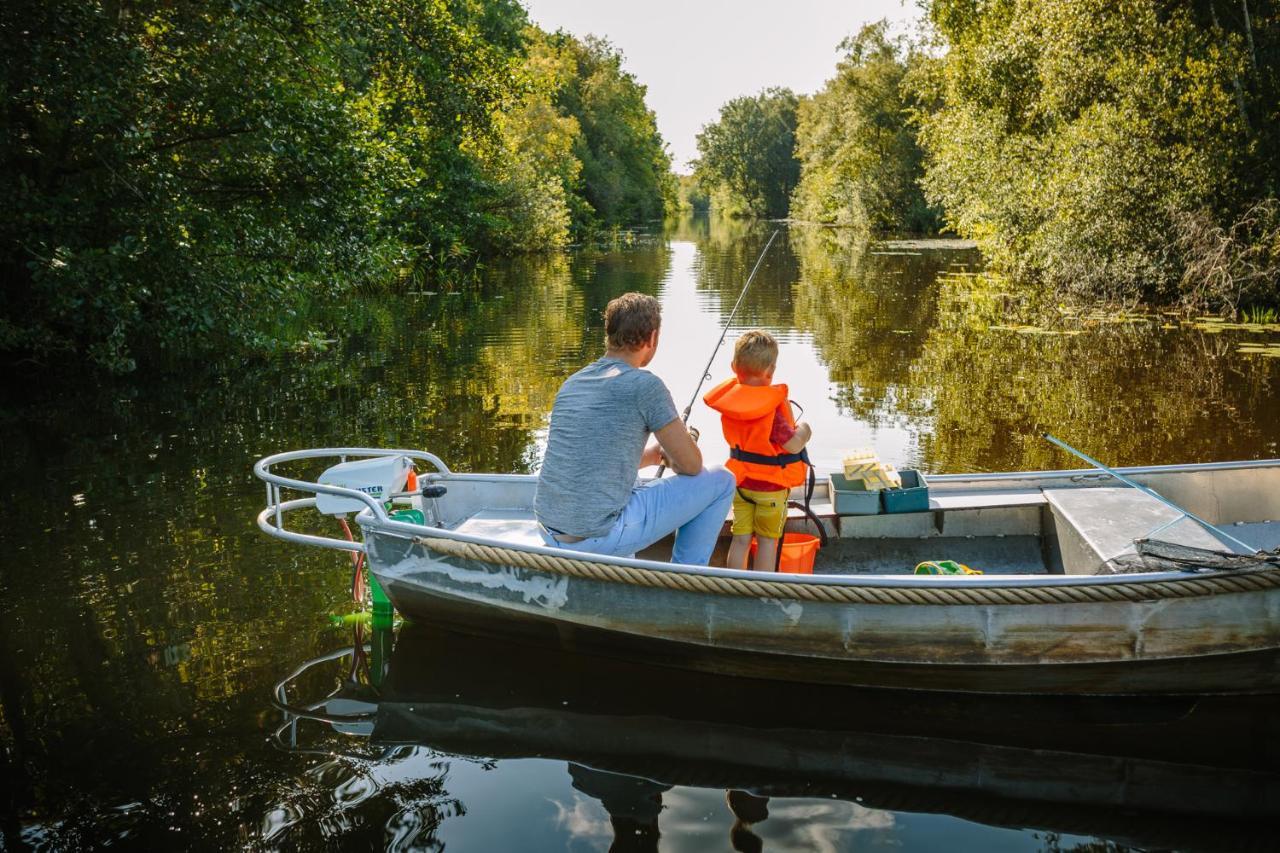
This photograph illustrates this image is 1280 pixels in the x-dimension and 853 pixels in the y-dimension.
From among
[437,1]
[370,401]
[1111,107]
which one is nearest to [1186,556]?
[370,401]

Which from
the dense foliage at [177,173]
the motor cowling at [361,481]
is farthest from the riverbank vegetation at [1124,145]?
the motor cowling at [361,481]

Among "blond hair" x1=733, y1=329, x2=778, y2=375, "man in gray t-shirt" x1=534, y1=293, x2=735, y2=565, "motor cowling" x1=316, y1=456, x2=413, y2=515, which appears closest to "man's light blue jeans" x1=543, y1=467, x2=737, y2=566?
"man in gray t-shirt" x1=534, y1=293, x2=735, y2=565

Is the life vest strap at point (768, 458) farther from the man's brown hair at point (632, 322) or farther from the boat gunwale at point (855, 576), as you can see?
the man's brown hair at point (632, 322)

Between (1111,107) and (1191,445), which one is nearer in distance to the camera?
(1191,445)

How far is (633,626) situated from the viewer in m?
4.46

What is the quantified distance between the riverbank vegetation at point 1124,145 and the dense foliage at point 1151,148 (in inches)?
0.8

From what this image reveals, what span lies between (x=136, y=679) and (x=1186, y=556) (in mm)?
4370

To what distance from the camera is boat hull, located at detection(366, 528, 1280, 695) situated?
4051 millimetres

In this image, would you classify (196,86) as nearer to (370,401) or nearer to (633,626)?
(370,401)

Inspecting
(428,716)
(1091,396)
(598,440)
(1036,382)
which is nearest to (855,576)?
(598,440)

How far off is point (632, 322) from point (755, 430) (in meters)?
0.85

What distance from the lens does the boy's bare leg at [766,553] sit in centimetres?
482

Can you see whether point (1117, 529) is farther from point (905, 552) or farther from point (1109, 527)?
point (905, 552)

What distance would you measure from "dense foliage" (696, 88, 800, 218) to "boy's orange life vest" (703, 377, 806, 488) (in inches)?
2865
